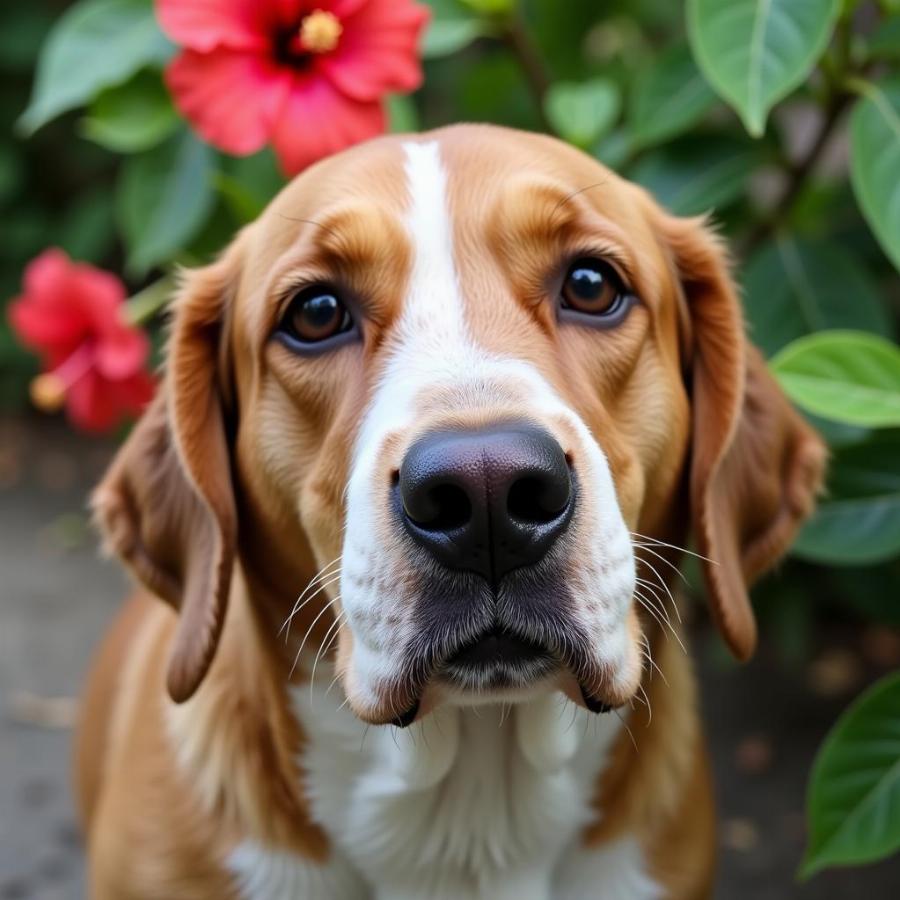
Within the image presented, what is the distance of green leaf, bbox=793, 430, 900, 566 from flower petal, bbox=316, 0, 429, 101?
1370 mm

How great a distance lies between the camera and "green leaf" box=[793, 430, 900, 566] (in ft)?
10.0

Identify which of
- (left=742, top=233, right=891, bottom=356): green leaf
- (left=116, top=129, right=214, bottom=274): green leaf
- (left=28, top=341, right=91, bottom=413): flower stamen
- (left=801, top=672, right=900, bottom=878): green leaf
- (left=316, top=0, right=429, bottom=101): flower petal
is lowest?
(left=801, top=672, right=900, bottom=878): green leaf

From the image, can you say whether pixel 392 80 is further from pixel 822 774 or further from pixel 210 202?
pixel 822 774

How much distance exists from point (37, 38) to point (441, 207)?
4.61 metres

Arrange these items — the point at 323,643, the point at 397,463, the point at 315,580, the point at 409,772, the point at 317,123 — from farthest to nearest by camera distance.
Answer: the point at 317,123 → the point at 409,772 → the point at 323,643 → the point at 315,580 → the point at 397,463

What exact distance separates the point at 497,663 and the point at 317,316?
0.79 metres

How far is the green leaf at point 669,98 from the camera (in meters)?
3.31

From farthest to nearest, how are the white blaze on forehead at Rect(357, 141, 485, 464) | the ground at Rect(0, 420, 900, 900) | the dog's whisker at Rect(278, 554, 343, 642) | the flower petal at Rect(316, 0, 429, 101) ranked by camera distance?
the ground at Rect(0, 420, 900, 900) → the flower petal at Rect(316, 0, 429, 101) → the dog's whisker at Rect(278, 554, 343, 642) → the white blaze on forehead at Rect(357, 141, 485, 464)

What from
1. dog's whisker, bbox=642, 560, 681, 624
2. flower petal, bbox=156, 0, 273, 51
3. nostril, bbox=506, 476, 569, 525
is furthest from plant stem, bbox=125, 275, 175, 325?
nostril, bbox=506, 476, 569, 525

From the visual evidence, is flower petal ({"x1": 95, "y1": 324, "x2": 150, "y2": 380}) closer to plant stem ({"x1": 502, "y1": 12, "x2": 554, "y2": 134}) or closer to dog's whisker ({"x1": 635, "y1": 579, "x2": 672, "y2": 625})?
plant stem ({"x1": 502, "y1": 12, "x2": 554, "y2": 134})

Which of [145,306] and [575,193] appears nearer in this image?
[575,193]

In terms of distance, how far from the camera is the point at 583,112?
3398mm

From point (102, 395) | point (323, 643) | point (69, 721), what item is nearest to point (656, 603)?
point (323, 643)

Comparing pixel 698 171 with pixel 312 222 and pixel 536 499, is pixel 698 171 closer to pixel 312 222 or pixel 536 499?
pixel 312 222
